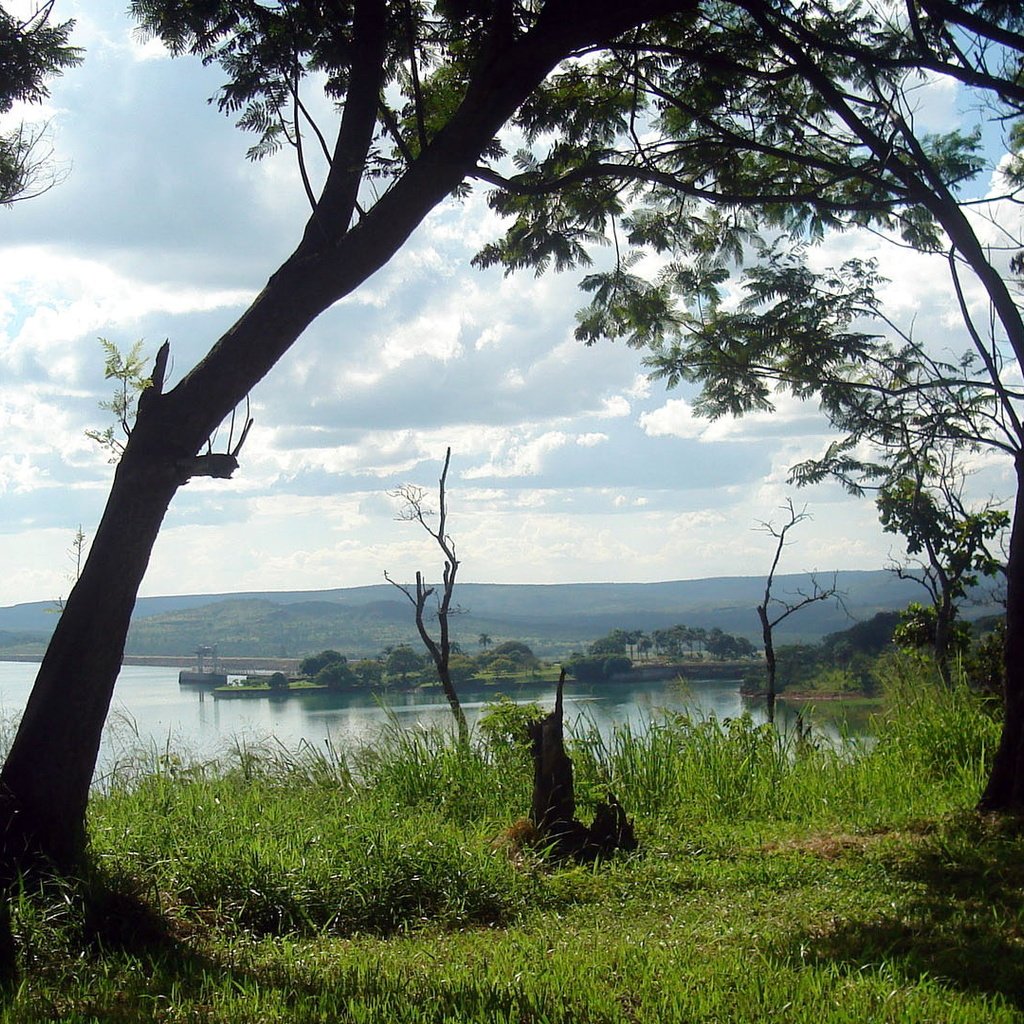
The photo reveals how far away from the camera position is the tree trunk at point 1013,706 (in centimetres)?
649

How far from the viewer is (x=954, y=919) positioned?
469cm

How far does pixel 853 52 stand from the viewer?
21.0ft

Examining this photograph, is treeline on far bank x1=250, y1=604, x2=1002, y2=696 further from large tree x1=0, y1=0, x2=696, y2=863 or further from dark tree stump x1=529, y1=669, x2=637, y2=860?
large tree x1=0, y1=0, x2=696, y2=863

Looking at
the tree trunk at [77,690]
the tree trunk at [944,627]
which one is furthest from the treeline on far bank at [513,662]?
the tree trunk at [77,690]

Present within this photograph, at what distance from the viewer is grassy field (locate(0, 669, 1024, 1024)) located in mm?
3623

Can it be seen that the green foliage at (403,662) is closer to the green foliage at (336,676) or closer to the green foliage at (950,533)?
the green foliage at (336,676)

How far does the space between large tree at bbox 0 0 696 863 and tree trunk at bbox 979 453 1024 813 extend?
3746 mm

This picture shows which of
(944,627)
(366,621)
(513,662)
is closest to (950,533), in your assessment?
(944,627)

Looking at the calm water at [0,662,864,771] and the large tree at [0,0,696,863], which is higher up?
the large tree at [0,0,696,863]

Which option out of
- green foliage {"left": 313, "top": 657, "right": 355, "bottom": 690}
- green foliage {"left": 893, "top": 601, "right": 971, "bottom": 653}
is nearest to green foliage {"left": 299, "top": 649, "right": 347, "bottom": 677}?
green foliage {"left": 313, "top": 657, "right": 355, "bottom": 690}

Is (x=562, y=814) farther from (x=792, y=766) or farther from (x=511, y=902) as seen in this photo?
(x=792, y=766)

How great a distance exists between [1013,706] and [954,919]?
2.22 metres

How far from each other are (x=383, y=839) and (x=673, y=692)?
17.3ft

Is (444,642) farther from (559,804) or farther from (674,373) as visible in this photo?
(559,804)
